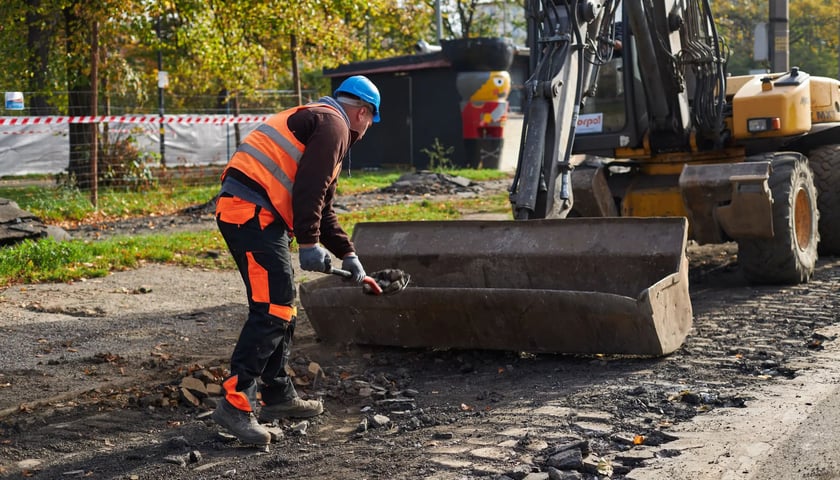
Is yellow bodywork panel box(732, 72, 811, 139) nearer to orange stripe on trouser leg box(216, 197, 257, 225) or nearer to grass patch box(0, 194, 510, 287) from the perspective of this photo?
grass patch box(0, 194, 510, 287)

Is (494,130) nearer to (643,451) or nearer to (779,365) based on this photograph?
(779,365)

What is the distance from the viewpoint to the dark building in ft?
82.4

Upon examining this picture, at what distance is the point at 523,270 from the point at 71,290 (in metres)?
4.51

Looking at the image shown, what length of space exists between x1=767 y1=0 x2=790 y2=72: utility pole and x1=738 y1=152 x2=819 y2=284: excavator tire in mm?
8764

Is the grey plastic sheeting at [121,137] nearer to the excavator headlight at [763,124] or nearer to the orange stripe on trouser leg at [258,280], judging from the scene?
the excavator headlight at [763,124]

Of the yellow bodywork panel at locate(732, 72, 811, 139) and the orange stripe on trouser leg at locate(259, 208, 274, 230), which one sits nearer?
the orange stripe on trouser leg at locate(259, 208, 274, 230)

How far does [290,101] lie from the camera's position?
23047 mm

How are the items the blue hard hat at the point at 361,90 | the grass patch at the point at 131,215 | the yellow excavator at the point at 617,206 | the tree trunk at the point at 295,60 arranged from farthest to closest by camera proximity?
the tree trunk at the point at 295,60
the grass patch at the point at 131,215
the yellow excavator at the point at 617,206
the blue hard hat at the point at 361,90

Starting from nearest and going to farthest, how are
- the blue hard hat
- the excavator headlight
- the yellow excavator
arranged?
the blue hard hat → the yellow excavator → the excavator headlight

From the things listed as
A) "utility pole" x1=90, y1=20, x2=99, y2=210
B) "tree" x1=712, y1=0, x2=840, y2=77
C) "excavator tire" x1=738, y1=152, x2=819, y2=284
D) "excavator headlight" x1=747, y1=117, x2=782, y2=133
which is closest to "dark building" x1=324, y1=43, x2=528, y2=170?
"utility pole" x1=90, y1=20, x2=99, y2=210

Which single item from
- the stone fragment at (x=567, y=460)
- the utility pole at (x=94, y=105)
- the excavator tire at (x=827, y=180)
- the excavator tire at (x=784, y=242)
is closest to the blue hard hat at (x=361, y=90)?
the stone fragment at (x=567, y=460)

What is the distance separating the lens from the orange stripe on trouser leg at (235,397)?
4746 mm

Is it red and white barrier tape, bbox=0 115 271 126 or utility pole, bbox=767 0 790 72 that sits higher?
utility pole, bbox=767 0 790 72

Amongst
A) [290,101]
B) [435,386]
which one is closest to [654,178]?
[435,386]
